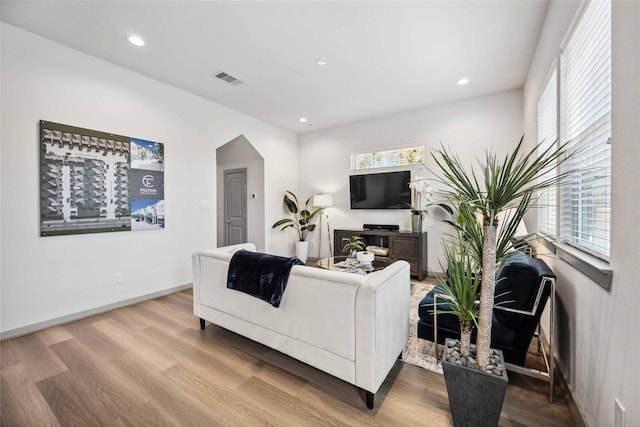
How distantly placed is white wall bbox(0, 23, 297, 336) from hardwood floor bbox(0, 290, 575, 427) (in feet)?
1.82

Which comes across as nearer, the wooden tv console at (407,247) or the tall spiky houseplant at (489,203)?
the tall spiky houseplant at (489,203)

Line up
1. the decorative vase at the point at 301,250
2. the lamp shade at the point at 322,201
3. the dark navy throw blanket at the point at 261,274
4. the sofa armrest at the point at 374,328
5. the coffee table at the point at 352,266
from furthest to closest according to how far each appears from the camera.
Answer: the decorative vase at the point at 301,250, the lamp shade at the point at 322,201, the coffee table at the point at 352,266, the dark navy throw blanket at the point at 261,274, the sofa armrest at the point at 374,328

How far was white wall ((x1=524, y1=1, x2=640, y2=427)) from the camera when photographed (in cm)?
99

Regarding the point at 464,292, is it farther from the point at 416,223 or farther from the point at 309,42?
the point at 416,223

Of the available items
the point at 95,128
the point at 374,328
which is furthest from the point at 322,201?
the point at 374,328

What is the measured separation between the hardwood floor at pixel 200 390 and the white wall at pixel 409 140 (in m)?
2.53

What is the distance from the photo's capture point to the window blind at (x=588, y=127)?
136 cm

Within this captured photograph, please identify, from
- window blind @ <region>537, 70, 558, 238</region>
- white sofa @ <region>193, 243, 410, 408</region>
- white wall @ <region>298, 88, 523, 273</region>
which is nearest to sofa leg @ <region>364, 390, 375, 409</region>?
white sofa @ <region>193, 243, 410, 408</region>

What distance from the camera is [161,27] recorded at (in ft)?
8.05

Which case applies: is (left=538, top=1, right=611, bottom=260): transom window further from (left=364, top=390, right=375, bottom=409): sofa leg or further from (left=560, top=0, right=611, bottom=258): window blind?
(left=364, top=390, right=375, bottom=409): sofa leg

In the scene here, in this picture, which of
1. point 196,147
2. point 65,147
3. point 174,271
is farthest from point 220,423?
point 196,147

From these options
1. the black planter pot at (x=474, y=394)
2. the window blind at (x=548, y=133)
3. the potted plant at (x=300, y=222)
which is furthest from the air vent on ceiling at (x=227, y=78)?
the black planter pot at (x=474, y=394)

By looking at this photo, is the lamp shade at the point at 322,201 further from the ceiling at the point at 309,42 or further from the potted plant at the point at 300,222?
the ceiling at the point at 309,42

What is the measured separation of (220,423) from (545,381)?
2.10 metres
